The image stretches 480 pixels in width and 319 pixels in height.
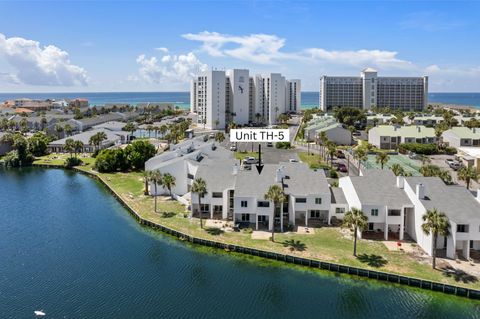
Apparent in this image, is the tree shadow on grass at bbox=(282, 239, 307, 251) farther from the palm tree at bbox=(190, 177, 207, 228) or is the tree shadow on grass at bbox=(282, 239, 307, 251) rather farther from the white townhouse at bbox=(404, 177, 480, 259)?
the white townhouse at bbox=(404, 177, 480, 259)

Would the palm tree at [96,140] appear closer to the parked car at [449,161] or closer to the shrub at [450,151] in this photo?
the parked car at [449,161]

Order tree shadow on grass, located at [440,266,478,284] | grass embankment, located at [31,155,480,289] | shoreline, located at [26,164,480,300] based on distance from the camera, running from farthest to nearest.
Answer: grass embankment, located at [31,155,480,289] → tree shadow on grass, located at [440,266,478,284] → shoreline, located at [26,164,480,300]

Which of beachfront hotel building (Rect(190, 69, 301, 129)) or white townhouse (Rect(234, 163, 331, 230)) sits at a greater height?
beachfront hotel building (Rect(190, 69, 301, 129))

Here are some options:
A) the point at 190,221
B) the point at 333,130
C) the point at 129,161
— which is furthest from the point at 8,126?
the point at 190,221

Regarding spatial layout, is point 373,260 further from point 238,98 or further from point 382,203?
point 238,98

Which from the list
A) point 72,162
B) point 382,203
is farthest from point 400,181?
point 72,162

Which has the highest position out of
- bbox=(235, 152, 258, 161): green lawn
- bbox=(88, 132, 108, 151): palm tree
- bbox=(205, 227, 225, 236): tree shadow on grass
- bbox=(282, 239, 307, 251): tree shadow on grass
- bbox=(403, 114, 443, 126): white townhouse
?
bbox=(403, 114, 443, 126): white townhouse

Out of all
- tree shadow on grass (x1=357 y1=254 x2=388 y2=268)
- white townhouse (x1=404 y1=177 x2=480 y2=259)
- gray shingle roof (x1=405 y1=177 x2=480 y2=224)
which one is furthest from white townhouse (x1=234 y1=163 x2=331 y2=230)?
gray shingle roof (x1=405 y1=177 x2=480 y2=224)

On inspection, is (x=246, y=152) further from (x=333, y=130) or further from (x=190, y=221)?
(x=190, y=221)
